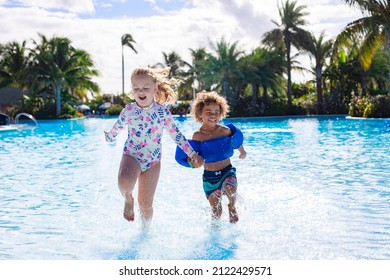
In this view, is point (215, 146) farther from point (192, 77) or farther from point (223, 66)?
point (192, 77)

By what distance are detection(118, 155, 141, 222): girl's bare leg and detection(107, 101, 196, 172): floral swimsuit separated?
0.37 ft

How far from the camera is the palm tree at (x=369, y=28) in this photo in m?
24.5

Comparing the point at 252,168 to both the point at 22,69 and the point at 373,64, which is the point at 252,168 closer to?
the point at 373,64

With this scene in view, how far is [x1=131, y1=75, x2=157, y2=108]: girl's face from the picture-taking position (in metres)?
4.66

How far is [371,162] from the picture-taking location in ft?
34.6

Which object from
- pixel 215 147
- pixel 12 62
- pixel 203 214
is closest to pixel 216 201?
pixel 215 147

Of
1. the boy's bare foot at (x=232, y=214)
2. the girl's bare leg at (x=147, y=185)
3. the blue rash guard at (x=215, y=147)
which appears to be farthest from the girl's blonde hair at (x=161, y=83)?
the boy's bare foot at (x=232, y=214)

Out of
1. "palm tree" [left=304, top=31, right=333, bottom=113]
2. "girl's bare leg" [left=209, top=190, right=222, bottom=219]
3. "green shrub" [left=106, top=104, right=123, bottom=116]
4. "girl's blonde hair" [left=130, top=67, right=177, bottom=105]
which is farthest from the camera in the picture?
"green shrub" [left=106, top=104, right=123, bottom=116]

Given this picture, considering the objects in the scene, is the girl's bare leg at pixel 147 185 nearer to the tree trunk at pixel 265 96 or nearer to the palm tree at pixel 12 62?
the tree trunk at pixel 265 96

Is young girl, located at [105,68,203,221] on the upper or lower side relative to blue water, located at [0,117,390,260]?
upper

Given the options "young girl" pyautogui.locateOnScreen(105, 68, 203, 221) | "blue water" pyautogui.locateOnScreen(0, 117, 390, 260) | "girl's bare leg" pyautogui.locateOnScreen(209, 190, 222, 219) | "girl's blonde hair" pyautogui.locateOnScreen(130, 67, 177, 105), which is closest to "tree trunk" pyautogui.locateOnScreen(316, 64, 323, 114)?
"blue water" pyautogui.locateOnScreen(0, 117, 390, 260)

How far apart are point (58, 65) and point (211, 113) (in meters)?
36.3

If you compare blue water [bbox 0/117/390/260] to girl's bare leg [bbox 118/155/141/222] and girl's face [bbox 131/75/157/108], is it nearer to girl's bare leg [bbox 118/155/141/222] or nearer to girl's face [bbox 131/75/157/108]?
girl's bare leg [bbox 118/155/141/222]

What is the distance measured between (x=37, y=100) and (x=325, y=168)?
35193 mm
